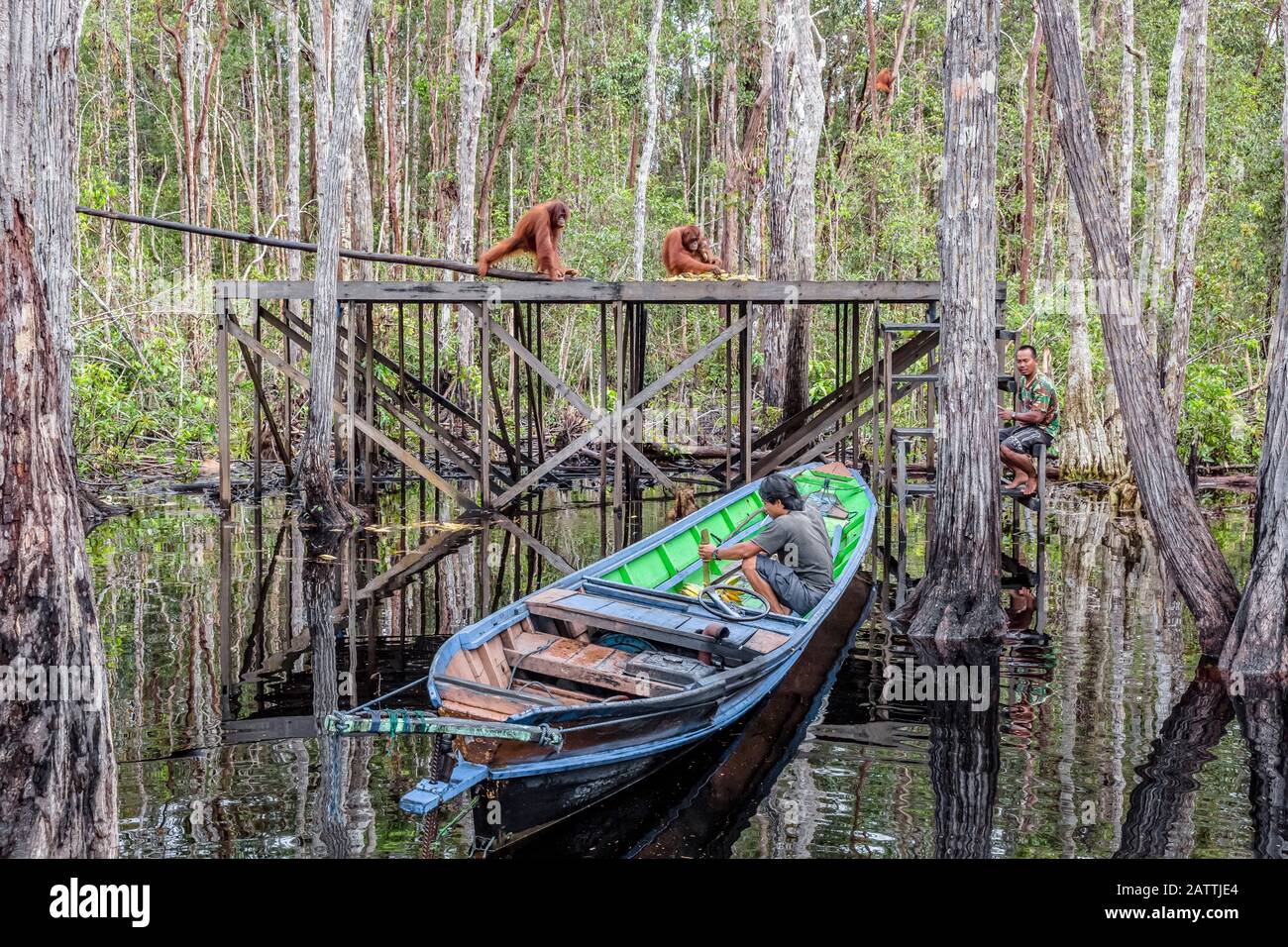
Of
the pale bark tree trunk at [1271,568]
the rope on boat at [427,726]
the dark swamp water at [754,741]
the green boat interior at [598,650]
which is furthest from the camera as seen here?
the pale bark tree trunk at [1271,568]

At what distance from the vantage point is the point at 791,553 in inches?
309

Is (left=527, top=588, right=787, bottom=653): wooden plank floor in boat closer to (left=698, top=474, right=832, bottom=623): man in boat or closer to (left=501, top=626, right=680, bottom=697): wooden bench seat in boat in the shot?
(left=501, top=626, right=680, bottom=697): wooden bench seat in boat

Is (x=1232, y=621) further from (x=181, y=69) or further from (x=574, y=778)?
(x=181, y=69)

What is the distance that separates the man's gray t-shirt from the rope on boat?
3078mm

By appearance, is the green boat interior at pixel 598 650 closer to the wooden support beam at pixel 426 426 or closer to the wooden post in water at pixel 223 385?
the wooden support beam at pixel 426 426

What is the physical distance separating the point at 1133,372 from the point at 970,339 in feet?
3.74

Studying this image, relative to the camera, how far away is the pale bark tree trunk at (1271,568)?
7422 mm

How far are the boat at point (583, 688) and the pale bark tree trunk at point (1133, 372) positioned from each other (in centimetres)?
228

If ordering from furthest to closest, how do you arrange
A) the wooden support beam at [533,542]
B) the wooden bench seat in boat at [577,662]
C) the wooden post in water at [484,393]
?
the wooden post in water at [484,393] < the wooden support beam at [533,542] < the wooden bench seat in boat at [577,662]

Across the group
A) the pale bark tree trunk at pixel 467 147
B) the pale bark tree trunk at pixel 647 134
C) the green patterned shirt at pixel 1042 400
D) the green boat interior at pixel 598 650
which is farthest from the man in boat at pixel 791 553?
the pale bark tree trunk at pixel 647 134

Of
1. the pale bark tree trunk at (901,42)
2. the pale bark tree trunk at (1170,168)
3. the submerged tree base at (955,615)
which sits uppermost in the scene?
the pale bark tree trunk at (901,42)

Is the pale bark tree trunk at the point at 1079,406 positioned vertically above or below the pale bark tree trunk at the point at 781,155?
below

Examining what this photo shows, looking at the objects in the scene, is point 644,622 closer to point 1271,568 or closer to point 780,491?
point 780,491

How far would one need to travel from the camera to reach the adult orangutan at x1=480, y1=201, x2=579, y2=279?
516 inches
